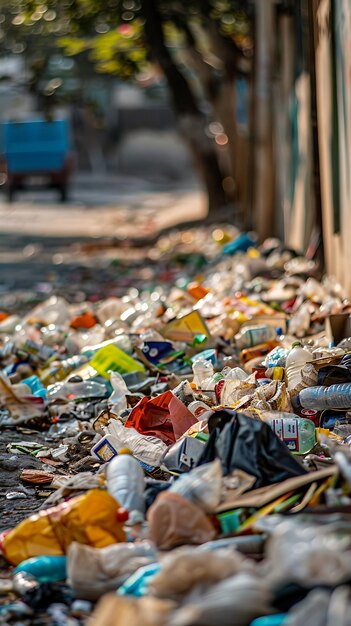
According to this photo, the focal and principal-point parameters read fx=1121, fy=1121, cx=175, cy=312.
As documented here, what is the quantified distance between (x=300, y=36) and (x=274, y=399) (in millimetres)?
6152

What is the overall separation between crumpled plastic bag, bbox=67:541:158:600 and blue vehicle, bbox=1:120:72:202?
21.8 meters

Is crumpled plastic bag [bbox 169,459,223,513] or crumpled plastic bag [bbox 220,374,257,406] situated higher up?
crumpled plastic bag [bbox 169,459,223,513]

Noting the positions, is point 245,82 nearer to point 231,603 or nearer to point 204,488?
point 204,488

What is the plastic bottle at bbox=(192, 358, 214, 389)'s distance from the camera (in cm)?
546

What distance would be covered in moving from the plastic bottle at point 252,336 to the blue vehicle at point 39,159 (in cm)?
1886

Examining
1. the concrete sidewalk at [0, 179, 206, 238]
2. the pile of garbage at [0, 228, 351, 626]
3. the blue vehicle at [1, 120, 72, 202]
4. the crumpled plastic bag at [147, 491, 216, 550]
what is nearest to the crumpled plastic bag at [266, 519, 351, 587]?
the pile of garbage at [0, 228, 351, 626]

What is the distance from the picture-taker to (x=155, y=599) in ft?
9.16

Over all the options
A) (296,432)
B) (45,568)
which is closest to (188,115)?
(296,432)

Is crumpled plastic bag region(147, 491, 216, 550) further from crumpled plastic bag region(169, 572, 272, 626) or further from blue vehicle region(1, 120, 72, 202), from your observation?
blue vehicle region(1, 120, 72, 202)

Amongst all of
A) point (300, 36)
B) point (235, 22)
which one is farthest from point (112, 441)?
point (235, 22)

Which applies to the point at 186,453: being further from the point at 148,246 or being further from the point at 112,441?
the point at 148,246

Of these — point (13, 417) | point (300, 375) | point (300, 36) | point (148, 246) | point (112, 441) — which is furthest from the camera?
point (148, 246)

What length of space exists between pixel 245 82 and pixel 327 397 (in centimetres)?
1240

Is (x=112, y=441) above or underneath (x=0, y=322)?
→ above
